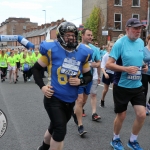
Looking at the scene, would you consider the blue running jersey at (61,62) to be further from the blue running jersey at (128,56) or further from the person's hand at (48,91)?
the blue running jersey at (128,56)

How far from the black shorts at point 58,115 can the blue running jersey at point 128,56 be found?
1.15 meters

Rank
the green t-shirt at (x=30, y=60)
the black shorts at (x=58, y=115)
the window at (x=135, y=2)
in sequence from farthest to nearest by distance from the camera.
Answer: the window at (x=135, y=2) < the green t-shirt at (x=30, y=60) < the black shorts at (x=58, y=115)

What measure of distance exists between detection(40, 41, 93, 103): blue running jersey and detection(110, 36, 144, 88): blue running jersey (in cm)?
91

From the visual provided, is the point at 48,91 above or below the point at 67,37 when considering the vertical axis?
below

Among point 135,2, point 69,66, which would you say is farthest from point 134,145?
point 135,2

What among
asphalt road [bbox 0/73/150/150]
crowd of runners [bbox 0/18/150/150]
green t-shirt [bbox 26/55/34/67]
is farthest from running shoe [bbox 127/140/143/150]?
green t-shirt [bbox 26/55/34/67]

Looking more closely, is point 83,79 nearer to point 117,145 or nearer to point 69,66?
point 69,66

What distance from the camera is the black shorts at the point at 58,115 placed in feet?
12.5

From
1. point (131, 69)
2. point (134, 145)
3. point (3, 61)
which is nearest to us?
point (131, 69)

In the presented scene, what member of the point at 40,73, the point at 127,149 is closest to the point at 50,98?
the point at 40,73

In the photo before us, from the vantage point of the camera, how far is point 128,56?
477cm

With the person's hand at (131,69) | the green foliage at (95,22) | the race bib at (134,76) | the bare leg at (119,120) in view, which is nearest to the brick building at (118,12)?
the green foliage at (95,22)

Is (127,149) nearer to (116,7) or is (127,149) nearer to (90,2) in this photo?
(116,7)

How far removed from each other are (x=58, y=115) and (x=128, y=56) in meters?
1.51
